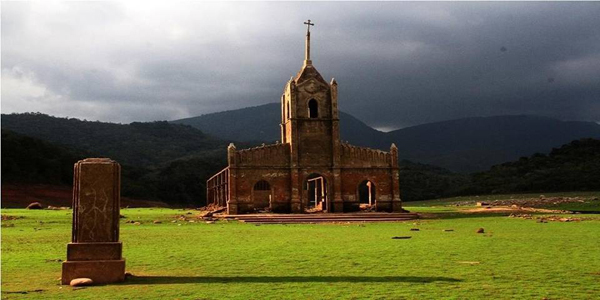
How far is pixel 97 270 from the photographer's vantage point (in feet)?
30.2

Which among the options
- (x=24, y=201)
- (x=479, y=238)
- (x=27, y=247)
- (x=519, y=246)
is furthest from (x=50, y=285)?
(x=24, y=201)

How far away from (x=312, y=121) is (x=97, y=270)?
1284 inches

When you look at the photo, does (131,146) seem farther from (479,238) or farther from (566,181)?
(479,238)

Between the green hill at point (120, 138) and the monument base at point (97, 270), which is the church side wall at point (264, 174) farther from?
the green hill at point (120, 138)

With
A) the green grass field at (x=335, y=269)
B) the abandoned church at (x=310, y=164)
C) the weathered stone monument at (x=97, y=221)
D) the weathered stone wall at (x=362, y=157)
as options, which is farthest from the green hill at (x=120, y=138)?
the weathered stone monument at (x=97, y=221)

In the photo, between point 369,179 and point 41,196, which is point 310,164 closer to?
point 369,179

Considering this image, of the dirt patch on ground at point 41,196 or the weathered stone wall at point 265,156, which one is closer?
the weathered stone wall at point 265,156

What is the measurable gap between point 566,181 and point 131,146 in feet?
288

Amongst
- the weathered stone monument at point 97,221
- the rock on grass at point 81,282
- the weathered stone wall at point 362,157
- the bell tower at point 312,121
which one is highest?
the bell tower at point 312,121

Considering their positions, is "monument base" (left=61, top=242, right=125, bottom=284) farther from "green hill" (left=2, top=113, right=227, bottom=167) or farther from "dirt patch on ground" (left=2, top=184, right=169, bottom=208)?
"green hill" (left=2, top=113, right=227, bottom=167)

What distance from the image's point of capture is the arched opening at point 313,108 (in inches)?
1642

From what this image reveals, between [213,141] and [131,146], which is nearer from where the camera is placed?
[131,146]

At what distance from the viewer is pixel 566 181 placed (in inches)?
2667

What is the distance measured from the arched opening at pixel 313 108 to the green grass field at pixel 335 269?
26374mm
